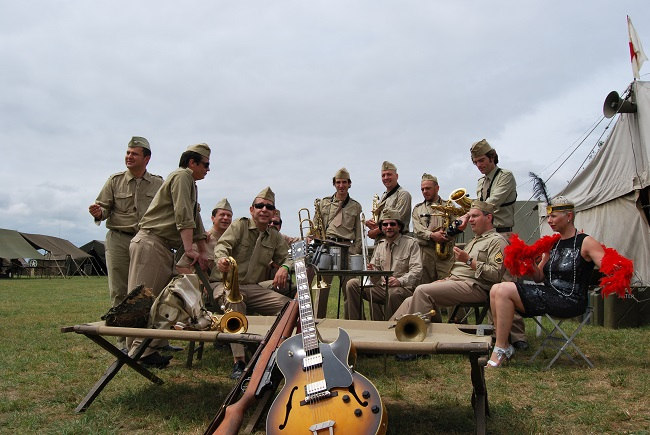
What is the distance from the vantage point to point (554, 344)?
21.3 ft

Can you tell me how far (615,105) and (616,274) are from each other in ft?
17.0

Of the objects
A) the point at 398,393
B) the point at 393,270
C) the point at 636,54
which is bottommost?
the point at 398,393

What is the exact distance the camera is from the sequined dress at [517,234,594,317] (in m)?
5.06

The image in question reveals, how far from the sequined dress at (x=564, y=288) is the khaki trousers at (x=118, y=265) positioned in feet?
12.4

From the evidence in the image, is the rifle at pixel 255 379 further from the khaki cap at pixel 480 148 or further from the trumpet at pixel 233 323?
the khaki cap at pixel 480 148

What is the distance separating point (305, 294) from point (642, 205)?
7.49 meters

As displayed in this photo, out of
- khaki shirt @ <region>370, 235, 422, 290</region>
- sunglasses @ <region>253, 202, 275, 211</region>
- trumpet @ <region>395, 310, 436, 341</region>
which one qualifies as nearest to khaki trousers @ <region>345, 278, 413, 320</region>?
khaki shirt @ <region>370, 235, 422, 290</region>

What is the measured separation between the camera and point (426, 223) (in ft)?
23.8

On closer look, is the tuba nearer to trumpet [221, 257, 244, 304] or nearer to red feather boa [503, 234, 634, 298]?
red feather boa [503, 234, 634, 298]

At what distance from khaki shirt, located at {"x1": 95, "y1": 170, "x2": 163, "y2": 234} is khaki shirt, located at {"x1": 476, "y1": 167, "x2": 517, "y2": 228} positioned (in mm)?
3749

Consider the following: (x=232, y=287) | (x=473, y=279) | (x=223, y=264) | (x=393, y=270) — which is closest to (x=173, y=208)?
(x=223, y=264)

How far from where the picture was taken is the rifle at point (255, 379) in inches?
102

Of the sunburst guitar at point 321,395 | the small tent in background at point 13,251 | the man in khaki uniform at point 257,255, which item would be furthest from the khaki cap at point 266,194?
the small tent in background at point 13,251

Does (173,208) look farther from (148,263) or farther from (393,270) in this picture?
(393,270)
